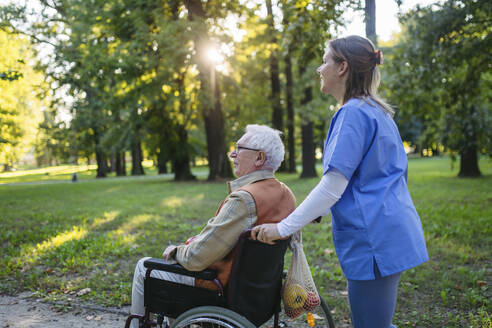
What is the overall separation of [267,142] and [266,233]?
593mm

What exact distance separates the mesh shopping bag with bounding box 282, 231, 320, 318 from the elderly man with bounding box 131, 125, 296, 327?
27 centimetres

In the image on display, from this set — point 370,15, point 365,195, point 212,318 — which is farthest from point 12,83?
point 365,195

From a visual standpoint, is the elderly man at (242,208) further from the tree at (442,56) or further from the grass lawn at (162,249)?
the tree at (442,56)

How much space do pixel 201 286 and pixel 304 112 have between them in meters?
15.1

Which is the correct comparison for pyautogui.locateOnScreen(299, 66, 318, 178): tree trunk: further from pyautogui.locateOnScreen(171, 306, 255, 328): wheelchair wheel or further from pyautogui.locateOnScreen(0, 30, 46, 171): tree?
pyautogui.locateOnScreen(171, 306, 255, 328): wheelchair wheel

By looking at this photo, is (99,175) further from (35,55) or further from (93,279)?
(93,279)

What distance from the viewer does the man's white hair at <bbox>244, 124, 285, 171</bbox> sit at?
2258 millimetres

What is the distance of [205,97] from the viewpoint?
15633 mm

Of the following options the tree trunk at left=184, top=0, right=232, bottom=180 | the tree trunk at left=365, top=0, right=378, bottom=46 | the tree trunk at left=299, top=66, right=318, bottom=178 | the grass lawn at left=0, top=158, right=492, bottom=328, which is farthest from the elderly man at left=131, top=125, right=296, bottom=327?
the tree trunk at left=299, top=66, right=318, bottom=178

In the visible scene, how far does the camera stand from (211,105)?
15.5 m

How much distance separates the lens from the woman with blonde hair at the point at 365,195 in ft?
5.37

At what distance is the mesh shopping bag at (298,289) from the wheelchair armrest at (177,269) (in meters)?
0.44

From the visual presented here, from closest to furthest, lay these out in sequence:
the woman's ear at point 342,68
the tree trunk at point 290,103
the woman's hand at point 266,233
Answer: the woman's ear at point 342,68 → the woman's hand at point 266,233 → the tree trunk at point 290,103

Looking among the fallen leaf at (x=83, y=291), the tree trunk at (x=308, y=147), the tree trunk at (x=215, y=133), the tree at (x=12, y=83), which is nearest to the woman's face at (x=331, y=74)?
the fallen leaf at (x=83, y=291)
